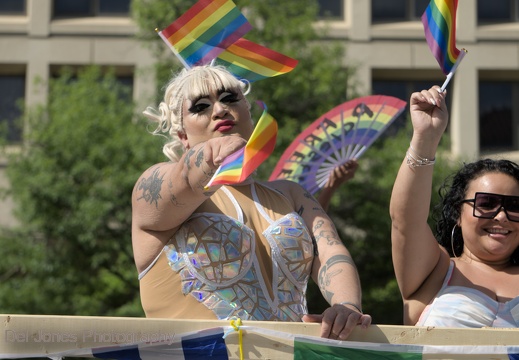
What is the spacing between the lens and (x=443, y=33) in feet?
11.8

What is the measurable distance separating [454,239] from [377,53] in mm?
14100

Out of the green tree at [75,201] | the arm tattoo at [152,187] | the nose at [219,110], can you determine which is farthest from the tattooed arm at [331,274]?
the green tree at [75,201]

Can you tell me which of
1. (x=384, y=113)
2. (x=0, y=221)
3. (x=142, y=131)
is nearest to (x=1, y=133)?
(x=0, y=221)

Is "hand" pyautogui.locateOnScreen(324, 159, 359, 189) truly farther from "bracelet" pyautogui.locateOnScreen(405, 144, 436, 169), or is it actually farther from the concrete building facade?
→ the concrete building facade

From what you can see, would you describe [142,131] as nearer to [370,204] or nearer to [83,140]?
[83,140]

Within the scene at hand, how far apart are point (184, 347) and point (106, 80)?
35.1 ft

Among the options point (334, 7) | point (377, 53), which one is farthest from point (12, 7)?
point (377, 53)

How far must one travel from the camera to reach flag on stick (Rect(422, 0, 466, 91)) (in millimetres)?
3592

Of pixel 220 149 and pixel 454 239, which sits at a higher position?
pixel 220 149

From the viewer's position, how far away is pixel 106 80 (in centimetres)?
1337

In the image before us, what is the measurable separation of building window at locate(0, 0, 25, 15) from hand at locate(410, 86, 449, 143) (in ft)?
50.4

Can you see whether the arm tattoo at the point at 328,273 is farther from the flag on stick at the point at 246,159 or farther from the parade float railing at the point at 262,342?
the flag on stick at the point at 246,159

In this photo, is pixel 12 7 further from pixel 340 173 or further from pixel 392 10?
pixel 340 173

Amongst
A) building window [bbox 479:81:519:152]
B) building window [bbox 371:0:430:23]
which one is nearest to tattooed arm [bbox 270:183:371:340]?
building window [bbox 479:81:519:152]
